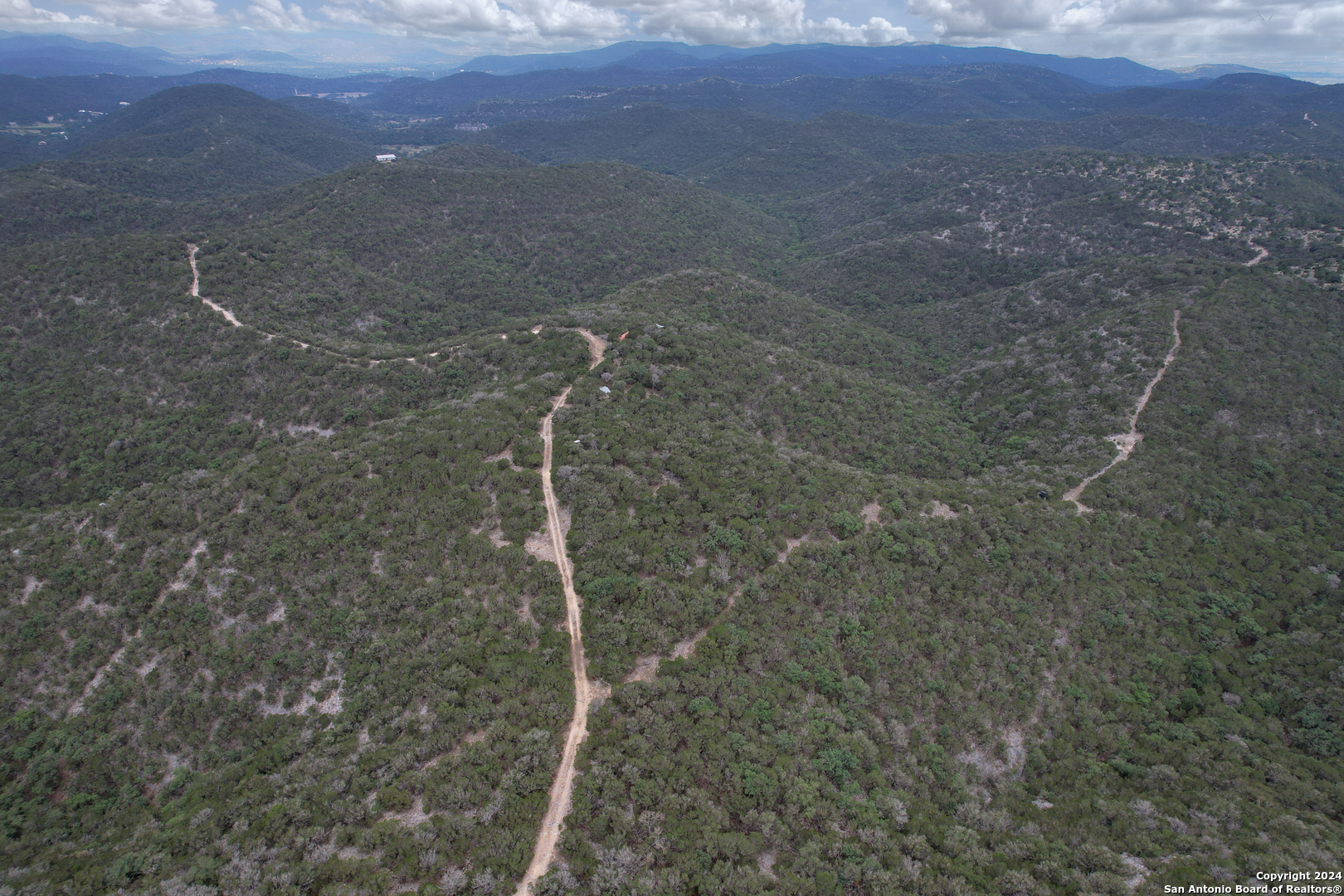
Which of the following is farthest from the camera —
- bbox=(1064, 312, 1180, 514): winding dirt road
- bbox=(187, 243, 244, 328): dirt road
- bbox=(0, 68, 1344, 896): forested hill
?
bbox=(187, 243, 244, 328): dirt road

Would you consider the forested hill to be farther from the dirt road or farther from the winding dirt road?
the dirt road

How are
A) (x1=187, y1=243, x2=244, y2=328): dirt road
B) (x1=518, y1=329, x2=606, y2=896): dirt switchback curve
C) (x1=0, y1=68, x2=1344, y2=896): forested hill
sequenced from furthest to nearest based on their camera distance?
(x1=187, y1=243, x2=244, y2=328): dirt road, (x1=0, y1=68, x2=1344, y2=896): forested hill, (x1=518, y1=329, x2=606, y2=896): dirt switchback curve

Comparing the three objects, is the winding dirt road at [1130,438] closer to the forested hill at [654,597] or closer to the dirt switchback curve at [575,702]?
the forested hill at [654,597]

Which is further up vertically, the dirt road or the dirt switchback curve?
the dirt road

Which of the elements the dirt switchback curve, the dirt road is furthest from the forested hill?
the dirt road

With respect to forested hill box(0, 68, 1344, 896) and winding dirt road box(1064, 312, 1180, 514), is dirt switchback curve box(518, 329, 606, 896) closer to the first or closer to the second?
forested hill box(0, 68, 1344, 896)

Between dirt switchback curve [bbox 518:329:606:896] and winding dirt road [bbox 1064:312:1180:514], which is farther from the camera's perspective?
winding dirt road [bbox 1064:312:1180:514]

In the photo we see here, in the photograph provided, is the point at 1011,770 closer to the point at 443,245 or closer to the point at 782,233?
the point at 443,245

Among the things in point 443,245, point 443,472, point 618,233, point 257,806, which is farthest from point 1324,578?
point 443,245

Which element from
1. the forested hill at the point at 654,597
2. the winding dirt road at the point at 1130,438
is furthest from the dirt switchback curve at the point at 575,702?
the winding dirt road at the point at 1130,438
